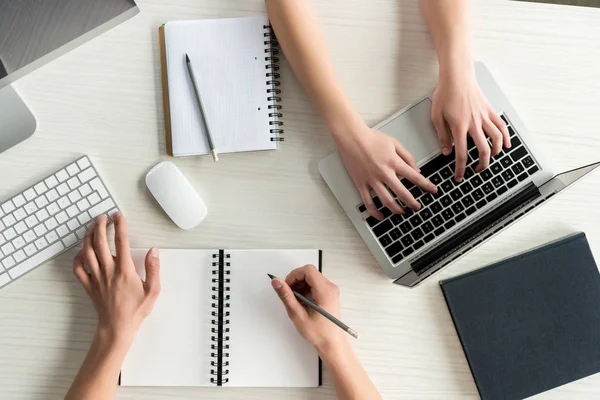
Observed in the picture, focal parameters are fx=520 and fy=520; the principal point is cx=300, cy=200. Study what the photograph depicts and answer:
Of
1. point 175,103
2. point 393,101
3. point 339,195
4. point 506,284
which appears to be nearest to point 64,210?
point 175,103

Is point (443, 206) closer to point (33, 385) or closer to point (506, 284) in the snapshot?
point (506, 284)

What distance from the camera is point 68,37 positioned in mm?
680

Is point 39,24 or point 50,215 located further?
point 50,215

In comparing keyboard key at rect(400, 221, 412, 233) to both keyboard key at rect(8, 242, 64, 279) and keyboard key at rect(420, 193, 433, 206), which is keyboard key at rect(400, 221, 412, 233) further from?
keyboard key at rect(8, 242, 64, 279)

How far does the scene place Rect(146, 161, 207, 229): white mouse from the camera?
83 centimetres

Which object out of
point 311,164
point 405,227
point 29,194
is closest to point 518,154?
point 405,227

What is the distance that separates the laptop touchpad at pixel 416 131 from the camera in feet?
2.82

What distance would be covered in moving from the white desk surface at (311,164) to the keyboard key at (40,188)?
0.07ft

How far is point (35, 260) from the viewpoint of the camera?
2.70 ft

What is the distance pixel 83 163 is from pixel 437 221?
58cm

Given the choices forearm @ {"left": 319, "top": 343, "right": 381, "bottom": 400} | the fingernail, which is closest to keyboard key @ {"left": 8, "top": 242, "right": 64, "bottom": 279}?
the fingernail

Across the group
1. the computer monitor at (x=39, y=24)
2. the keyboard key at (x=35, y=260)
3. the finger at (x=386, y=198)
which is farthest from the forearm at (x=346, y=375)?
the computer monitor at (x=39, y=24)

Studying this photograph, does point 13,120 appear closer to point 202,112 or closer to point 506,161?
point 202,112

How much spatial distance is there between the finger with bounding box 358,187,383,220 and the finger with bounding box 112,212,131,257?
383 mm
